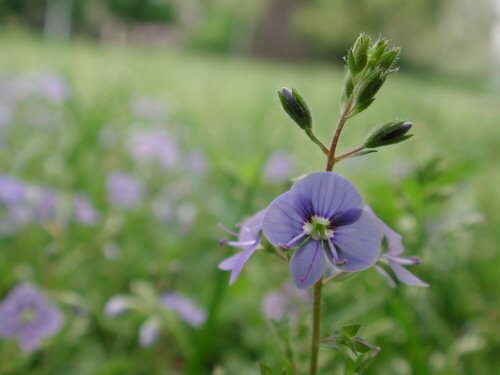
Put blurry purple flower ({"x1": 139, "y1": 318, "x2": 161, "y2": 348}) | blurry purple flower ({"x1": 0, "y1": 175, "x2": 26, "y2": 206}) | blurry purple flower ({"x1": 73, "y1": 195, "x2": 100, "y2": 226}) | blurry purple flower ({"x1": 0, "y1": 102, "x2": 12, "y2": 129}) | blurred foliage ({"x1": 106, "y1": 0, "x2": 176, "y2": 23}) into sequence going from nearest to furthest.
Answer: blurry purple flower ({"x1": 139, "y1": 318, "x2": 161, "y2": 348}) → blurry purple flower ({"x1": 0, "y1": 175, "x2": 26, "y2": 206}) → blurry purple flower ({"x1": 73, "y1": 195, "x2": 100, "y2": 226}) → blurry purple flower ({"x1": 0, "y1": 102, "x2": 12, "y2": 129}) → blurred foliage ({"x1": 106, "y1": 0, "x2": 176, "y2": 23})

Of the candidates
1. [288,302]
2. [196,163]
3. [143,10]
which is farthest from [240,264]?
[143,10]

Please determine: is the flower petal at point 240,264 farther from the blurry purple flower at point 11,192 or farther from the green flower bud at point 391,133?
the blurry purple flower at point 11,192

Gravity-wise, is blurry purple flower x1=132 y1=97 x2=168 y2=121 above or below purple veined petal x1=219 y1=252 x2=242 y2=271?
below

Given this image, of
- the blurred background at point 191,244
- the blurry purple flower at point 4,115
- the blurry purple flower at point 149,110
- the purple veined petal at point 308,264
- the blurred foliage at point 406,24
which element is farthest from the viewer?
the blurred foliage at point 406,24

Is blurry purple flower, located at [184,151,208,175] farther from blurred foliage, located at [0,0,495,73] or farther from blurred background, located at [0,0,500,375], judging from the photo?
blurred foliage, located at [0,0,495,73]

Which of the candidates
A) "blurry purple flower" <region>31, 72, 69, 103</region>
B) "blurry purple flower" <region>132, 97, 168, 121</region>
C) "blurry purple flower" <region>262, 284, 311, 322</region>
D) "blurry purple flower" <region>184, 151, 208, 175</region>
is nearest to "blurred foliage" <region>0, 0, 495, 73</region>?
"blurry purple flower" <region>132, 97, 168, 121</region>

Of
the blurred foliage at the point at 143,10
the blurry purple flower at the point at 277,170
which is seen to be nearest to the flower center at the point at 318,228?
the blurry purple flower at the point at 277,170

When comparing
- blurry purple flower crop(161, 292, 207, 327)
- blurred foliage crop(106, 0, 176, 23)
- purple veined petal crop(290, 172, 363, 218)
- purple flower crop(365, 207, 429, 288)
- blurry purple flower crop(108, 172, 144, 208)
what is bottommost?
blurred foliage crop(106, 0, 176, 23)
